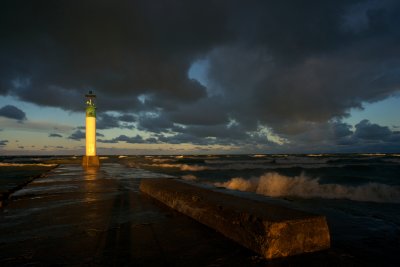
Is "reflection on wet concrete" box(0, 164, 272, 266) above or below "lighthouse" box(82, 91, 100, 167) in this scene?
below

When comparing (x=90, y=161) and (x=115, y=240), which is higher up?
(x=90, y=161)

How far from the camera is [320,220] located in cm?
288

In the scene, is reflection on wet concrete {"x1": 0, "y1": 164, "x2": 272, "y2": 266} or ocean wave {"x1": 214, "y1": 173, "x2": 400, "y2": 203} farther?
ocean wave {"x1": 214, "y1": 173, "x2": 400, "y2": 203}

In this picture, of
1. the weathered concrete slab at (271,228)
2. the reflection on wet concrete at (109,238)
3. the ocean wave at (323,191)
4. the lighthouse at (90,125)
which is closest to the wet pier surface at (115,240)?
the reflection on wet concrete at (109,238)

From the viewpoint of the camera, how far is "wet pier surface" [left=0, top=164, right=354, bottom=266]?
101 inches

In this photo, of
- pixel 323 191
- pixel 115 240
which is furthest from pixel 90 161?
pixel 115 240

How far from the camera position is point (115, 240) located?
3.16 metres

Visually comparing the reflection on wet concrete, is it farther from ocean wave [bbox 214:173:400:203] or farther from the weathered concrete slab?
ocean wave [bbox 214:173:400:203]

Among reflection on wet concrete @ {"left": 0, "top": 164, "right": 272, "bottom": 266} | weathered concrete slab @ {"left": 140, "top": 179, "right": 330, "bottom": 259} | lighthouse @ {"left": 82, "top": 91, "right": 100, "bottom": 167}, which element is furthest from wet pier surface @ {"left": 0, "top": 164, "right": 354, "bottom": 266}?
lighthouse @ {"left": 82, "top": 91, "right": 100, "bottom": 167}

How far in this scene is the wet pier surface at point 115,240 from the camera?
101 inches

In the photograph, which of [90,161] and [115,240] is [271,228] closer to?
[115,240]

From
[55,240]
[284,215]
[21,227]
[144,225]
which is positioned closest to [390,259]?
[284,215]

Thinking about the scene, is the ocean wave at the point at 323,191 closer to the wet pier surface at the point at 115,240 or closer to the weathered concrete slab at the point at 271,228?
the wet pier surface at the point at 115,240

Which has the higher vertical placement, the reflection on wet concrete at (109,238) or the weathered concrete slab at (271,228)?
the weathered concrete slab at (271,228)
